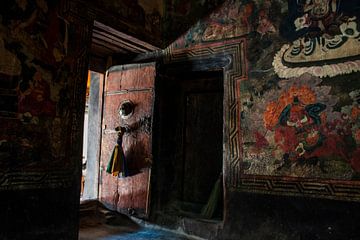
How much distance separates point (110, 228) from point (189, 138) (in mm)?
1705

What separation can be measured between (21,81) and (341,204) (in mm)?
3326

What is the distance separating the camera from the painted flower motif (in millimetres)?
3348

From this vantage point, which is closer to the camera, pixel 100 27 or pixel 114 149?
pixel 100 27

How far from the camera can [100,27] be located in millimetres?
4004

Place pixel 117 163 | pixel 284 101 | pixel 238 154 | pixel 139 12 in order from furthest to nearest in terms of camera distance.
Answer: pixel 117 163
pixel 139 12
pixel 238 154
pixel 284 101

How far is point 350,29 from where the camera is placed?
3383mm

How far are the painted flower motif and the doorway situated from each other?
5.66 ft

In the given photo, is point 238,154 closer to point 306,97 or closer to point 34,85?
point 306,97

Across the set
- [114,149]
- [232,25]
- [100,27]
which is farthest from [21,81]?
[232,25]

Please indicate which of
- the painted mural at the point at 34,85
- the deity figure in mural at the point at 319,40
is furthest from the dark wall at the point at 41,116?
the deity figure in mural at the point at 319,40

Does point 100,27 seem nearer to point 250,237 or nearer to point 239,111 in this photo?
point 239,111

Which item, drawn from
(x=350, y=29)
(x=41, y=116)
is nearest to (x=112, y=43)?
(x=41, y=116)

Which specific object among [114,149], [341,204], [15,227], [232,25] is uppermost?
[232,25]

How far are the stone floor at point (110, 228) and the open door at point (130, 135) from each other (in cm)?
13
